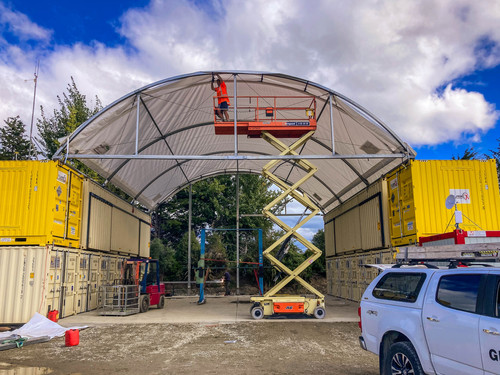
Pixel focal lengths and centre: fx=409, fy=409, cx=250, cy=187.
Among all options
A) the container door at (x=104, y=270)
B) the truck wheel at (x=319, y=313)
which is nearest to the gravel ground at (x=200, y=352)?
the truck wheel at (x=319, y=313)

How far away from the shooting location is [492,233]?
7168 mm

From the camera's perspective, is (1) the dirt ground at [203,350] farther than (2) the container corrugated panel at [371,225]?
No

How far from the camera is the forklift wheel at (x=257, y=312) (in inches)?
505

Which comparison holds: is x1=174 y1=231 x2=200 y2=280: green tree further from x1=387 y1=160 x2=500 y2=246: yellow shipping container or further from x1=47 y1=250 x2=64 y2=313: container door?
x1=387 y1=160 x2=500 y2=246: yellow shipping container

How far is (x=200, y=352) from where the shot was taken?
823 centimetres

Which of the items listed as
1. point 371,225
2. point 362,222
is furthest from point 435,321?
point 362,222

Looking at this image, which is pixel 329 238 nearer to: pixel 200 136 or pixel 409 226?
pixel 200 136

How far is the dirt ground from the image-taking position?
6.98 metres

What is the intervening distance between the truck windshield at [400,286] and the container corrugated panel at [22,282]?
981 cm

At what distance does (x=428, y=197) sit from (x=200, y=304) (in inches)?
437

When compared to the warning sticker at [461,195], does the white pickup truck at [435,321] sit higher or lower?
lower

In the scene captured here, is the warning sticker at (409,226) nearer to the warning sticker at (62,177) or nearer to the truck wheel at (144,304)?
the truck wheel at (144,304)

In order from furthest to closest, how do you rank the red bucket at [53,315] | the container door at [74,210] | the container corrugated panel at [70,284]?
the container door at [74,210]
the container corrugated panel at [70,284]
the red bucket at [53,315]

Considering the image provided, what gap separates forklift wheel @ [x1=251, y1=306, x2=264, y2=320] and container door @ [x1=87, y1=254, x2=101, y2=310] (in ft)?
21.0
